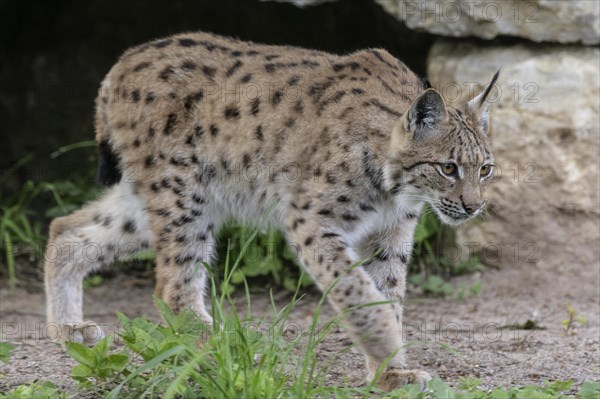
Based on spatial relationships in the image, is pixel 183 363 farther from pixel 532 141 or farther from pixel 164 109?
pixel 532 141

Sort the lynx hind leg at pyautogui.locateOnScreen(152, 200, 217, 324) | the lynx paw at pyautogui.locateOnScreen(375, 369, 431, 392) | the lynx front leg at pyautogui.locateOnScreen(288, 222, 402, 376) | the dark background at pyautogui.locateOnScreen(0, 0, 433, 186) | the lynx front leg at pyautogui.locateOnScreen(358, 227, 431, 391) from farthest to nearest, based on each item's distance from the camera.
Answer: the dark background at pyautogui.locateOnScreen(0, 0, 433, 186) → the lynx hind leg at pyautogui.locateOnScreen(152, 200, 217, 324) → the lynx front leg at pyautogui.locateOnScreen(358, 227, 431, 391) → the lynx front leg at pyautogui.locateOnScreen(288, 222, 402, 376) → the lynx paw at pyautogui.locateOnScreen(375, 369, 431, 392)

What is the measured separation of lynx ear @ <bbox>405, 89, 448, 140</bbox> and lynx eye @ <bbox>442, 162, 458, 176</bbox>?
5.8 inches

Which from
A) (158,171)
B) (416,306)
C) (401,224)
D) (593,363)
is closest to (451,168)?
(401,224)

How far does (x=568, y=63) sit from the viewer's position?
19.8 ft

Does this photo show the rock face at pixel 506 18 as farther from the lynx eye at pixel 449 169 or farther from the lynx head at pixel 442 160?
the lynx eye at pixel 449 169

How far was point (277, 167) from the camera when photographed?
4.89 m

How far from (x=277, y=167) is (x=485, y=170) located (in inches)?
39.1

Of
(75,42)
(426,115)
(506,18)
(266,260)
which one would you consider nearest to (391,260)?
(426,115)

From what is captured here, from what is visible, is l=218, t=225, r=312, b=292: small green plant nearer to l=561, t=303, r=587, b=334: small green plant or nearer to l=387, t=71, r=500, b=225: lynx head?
l=561, t=303, r=587, b=334: small green plant

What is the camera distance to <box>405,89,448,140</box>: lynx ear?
433 centimetres

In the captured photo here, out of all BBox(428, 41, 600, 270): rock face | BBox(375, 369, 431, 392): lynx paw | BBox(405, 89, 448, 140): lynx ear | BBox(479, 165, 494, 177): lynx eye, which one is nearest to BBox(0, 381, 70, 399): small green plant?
BBox(375, 369, 431, 392): lynx paw

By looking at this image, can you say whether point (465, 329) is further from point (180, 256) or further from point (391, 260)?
point (180, 256)

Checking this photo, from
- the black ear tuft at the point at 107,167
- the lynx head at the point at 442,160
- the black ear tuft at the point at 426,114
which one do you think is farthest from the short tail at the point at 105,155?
the black ear tuft at the point at 426,114

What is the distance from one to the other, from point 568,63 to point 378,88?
1.76 meters
